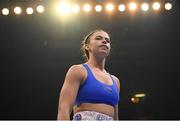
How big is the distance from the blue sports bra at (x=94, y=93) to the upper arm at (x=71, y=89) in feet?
0.11

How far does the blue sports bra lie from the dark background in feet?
8.58

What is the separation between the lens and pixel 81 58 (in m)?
5.45

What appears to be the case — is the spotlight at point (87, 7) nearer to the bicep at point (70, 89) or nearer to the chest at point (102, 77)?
the chest at point (102, 77)

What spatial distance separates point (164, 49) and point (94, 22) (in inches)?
42.1

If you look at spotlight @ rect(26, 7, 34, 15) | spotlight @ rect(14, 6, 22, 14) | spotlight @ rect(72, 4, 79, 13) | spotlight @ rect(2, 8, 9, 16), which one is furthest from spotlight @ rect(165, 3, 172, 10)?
spotlight @ rect(2, 8, 9, 16)

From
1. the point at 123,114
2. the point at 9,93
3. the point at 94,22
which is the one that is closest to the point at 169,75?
the point at 123,114

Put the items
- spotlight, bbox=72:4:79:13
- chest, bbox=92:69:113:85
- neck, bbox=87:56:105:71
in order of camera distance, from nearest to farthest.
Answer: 1. chest, bbox=92:69:113:85
2. neck, bbox=87:56:105:71
3. spotlight, bbox=72:4:79:13

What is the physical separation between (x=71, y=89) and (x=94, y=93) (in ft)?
0.36

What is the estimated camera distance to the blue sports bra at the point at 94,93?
1.96m

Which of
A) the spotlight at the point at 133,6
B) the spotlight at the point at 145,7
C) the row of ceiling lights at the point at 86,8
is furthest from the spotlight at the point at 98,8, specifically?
the spotlight at the point at 145,7

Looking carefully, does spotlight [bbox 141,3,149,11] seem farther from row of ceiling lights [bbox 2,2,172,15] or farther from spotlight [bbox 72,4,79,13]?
spotlight [bbox 72,4,79,13]

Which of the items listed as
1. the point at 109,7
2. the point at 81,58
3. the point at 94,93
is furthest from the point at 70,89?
the point at 81,58

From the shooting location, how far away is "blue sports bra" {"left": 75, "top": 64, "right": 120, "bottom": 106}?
196 centimetres

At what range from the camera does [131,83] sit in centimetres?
602
